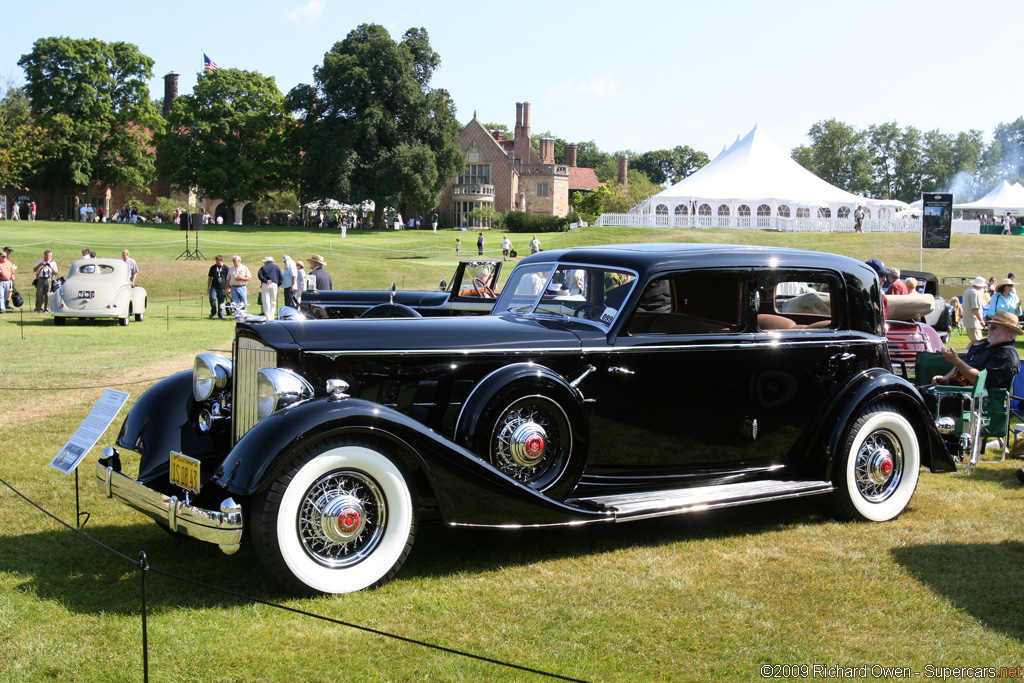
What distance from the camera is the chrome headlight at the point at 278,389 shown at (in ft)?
15.0

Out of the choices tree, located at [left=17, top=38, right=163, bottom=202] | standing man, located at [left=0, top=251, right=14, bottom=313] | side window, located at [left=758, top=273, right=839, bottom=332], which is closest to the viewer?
side window, located at [left=758, top=273, right=839, bottom=332]

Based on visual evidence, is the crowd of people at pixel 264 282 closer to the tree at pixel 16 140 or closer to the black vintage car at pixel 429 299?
the black vintage car at pixel 429 299

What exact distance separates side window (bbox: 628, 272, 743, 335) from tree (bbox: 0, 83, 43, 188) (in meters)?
59.6

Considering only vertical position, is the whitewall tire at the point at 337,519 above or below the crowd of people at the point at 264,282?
below

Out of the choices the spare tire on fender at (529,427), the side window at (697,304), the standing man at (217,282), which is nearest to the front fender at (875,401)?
the side window at (697,304)

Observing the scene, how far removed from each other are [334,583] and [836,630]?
251 cm

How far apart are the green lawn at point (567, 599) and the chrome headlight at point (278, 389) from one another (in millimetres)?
959

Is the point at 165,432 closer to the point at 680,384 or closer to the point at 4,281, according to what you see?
the point at 680,384

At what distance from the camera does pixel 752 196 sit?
165 ft

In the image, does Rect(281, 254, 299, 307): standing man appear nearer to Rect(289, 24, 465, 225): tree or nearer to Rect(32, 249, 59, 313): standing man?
Rect(32, 249, 59, 313): standing man

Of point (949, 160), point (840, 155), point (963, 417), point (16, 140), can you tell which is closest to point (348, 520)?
point (963, 417)

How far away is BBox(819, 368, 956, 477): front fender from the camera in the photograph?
578 centimetres

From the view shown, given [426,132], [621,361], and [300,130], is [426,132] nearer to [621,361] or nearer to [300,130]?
[300,130]

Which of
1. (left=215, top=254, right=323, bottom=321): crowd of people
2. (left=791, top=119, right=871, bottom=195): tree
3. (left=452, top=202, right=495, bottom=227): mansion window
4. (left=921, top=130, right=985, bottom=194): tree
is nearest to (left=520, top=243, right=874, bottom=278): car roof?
(left=215, top=254, right=323, bottom=321): crowd of people
